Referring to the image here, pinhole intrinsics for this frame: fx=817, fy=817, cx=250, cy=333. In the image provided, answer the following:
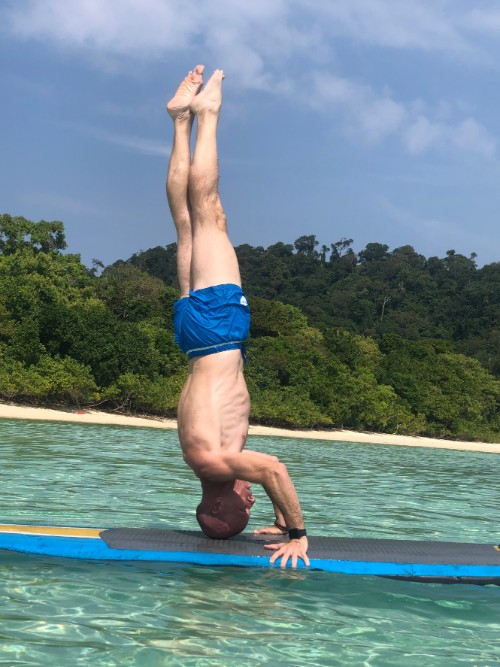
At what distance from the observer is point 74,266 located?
36719mm

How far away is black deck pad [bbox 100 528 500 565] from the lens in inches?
173

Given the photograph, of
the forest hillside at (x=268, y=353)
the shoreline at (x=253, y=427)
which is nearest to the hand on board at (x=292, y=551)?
the shoreline at (x=253, y=427)

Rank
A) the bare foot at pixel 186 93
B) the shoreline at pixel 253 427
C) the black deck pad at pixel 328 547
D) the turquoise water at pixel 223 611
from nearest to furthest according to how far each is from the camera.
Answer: the turquoise water at pixel 223 611 < the black deck pad at pixel 328 547 < the bare foot at pixel 186 93 < the shoreline at pixel 253 427

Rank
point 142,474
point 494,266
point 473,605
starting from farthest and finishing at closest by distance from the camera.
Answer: point 494,266 < point 142,474 < point 473,605

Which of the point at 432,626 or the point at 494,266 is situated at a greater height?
the point at 494,266

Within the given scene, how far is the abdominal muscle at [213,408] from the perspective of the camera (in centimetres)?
442

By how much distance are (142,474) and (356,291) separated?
6148cm

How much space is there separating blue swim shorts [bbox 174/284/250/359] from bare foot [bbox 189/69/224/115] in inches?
44.5

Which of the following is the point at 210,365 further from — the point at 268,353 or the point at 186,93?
the point at 268,353

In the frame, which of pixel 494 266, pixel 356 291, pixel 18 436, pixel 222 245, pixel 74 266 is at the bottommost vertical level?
pixel 18 436

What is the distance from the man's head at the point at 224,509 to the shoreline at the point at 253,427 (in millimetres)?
17320

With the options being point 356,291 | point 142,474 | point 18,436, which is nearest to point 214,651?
point 142,474

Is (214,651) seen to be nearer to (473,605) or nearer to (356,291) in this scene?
(473,605)

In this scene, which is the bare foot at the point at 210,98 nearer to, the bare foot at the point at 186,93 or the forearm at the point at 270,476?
the bare foot at the point at 186,93
